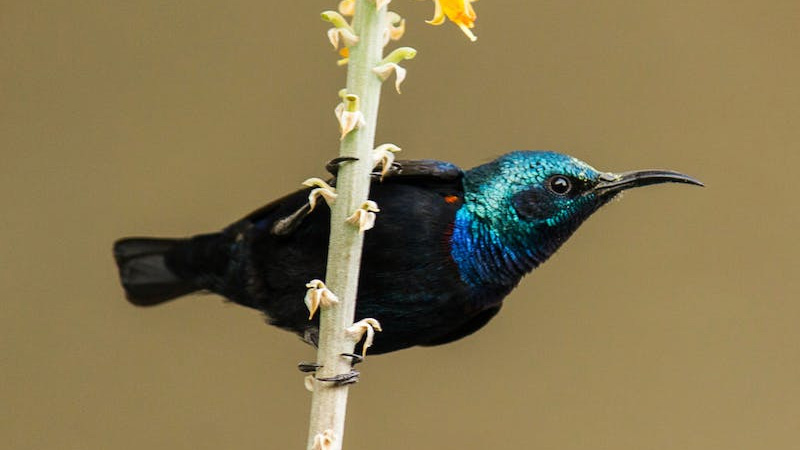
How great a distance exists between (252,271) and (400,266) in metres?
0.34

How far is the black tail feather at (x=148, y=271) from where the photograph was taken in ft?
6.86

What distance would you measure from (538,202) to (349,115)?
60 centimetres

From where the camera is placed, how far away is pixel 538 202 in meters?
1.53

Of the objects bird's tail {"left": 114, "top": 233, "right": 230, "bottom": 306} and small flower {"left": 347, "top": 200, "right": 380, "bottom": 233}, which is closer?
small flower {"left": 347, "top": 200, "right": 380, "bottom": 233}

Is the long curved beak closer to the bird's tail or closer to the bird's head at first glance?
the bird's head

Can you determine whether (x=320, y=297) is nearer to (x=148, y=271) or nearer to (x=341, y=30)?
(x=341, y=30)

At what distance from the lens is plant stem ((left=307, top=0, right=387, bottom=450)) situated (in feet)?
3.35

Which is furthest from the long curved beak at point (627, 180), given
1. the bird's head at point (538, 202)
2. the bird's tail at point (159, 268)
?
the bird's tail at point (159, 268)

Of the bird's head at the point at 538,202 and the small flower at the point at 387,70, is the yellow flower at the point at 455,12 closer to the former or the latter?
the small flower at the point at 387,70

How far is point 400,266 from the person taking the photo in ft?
5.05

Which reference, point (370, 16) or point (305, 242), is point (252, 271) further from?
point (370, 16)

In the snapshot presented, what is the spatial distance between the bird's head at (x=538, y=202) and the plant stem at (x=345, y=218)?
527 millimetres

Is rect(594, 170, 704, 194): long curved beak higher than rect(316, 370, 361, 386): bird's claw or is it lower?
higher

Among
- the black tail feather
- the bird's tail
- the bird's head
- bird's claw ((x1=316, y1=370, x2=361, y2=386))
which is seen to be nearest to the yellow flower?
bird's claw ((x1=316, y1=370, x2=361, y2=386))
